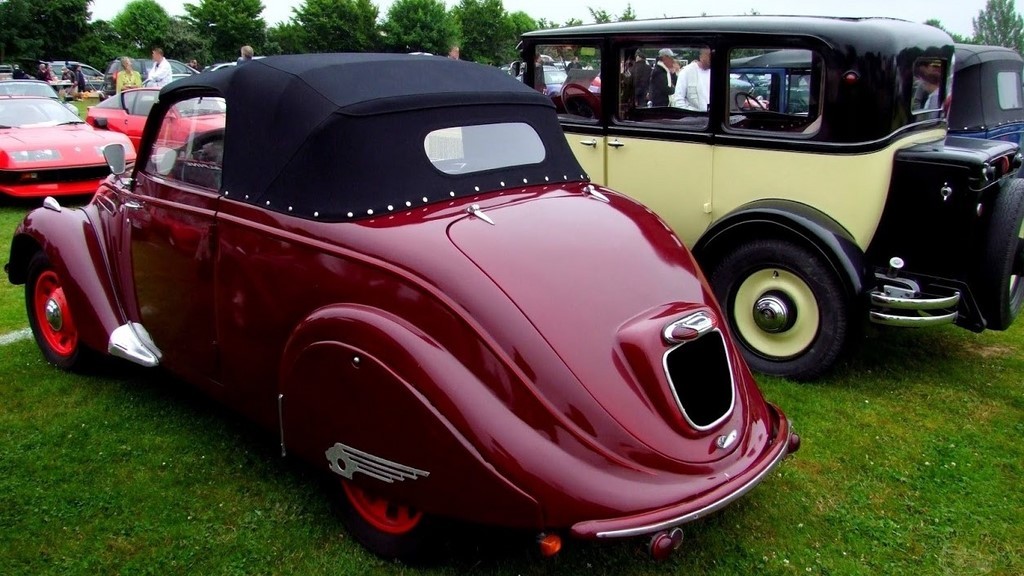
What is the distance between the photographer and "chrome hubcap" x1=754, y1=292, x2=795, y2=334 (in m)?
4.48

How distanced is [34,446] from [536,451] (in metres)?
2.66

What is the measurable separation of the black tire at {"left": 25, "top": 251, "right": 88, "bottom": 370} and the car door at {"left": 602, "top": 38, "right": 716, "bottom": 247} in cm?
344

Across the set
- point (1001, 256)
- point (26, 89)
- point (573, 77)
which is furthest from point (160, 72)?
point (1001, 256)

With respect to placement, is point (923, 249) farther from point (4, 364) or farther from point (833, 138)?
point (4, 364)

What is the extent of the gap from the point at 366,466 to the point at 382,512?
329 millimetres

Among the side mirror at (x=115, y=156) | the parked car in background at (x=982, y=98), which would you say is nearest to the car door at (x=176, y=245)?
the side mirror at (x=115, y=156)

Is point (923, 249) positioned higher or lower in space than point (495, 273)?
lower

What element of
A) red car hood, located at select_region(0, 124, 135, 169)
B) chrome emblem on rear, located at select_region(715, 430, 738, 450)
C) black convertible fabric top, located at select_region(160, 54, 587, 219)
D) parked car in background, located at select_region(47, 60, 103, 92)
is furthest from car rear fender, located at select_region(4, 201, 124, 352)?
→ parked car in background, located at select_region(47, 60, 103, 92)

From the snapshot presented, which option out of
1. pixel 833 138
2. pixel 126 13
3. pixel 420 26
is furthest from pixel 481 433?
pixel 126 13

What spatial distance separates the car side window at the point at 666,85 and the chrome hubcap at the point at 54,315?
143 inches

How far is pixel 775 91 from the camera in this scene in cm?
514

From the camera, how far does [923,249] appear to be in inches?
169

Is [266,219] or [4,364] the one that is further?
[4,364]

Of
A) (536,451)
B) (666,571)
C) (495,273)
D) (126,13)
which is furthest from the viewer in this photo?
(126,13)
